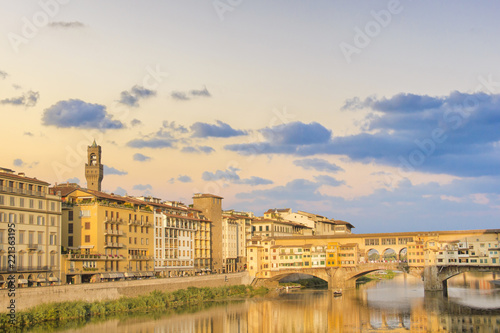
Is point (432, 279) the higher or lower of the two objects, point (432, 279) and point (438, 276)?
the lower

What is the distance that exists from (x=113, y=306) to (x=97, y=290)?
7.86 ft

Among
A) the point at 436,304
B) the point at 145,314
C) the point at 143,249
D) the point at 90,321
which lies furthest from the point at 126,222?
the point at 436,304

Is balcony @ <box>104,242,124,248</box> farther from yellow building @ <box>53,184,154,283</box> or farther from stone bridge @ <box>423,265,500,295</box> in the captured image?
stone bridge @ <box>423,265,500,295</box>

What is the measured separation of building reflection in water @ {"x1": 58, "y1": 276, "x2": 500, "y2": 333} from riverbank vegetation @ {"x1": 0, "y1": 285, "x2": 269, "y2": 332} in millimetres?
3775

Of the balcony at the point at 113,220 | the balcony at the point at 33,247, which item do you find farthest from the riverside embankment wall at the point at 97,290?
the balcony at the point at 113,220

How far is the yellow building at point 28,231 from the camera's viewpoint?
5978 cm

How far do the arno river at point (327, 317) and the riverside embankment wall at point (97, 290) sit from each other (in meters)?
4.32

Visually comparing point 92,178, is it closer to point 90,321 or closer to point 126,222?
point 126,222

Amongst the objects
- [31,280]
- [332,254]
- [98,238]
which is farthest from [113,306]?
[332,254]

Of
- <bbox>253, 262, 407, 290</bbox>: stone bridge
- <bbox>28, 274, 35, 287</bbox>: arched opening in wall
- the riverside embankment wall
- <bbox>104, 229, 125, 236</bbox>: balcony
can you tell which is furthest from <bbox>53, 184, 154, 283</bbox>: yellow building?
<bbox>253, 262, 407, 290</bbox>: stone bridge

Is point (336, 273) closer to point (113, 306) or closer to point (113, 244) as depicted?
point (113, 244)

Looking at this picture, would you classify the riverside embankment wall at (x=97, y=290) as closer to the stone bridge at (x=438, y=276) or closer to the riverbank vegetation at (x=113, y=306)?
the riverbank vegetation at (x=113, y=306)

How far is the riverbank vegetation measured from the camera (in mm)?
53531

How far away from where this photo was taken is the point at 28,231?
62562 millimetres
